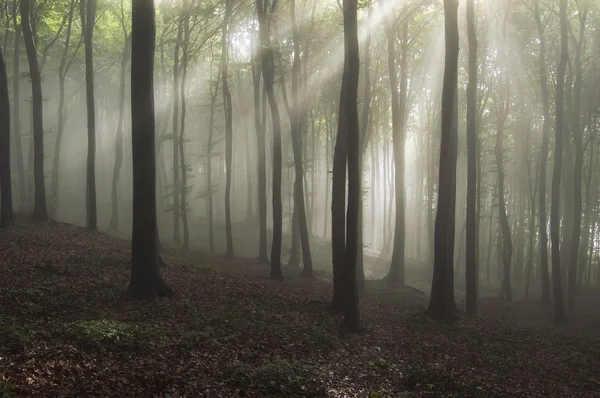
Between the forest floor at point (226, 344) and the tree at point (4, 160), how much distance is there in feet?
2.45

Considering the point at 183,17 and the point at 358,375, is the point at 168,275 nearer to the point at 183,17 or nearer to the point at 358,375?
the point at 358,375

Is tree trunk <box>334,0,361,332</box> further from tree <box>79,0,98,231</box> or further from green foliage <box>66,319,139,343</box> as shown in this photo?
tree <box>79,0,98,231</box>

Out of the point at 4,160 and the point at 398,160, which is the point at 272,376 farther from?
the point at 398,160

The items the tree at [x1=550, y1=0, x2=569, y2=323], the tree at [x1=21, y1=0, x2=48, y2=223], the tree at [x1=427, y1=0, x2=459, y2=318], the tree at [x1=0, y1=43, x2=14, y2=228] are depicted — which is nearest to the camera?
the tree at [x1=427, y1=0, x2=459, y2=318]

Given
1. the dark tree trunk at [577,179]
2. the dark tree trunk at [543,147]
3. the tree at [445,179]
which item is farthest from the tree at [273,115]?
the dark tree trunk at [577,179]

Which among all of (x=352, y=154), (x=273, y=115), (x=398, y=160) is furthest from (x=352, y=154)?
(x=398, y=160)

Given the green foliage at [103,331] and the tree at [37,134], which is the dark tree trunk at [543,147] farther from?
the tree at [37,134]

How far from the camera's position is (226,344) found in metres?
9.33

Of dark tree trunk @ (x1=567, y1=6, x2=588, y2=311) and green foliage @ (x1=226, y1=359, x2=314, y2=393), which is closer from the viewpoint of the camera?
green foliage @ (x1=226, y1=359, x2=314, y2=393)

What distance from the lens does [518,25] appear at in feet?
81.3

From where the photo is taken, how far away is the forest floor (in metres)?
7.01

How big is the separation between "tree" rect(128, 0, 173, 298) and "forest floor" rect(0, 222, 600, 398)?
3.04ft

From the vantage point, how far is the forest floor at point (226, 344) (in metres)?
7.01

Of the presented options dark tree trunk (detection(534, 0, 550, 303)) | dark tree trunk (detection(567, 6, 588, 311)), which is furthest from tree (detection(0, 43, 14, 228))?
dark tree trunk (detection(567, 6, 588, 311))
